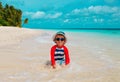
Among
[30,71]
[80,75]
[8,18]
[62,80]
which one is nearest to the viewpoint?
[62,80]

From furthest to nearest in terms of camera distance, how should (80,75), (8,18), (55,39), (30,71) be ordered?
(8,18)
(55,39)
(30,71)
(80,75)

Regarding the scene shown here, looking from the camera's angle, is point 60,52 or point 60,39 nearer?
point 60,39

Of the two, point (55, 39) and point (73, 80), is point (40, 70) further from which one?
point (73, 80)

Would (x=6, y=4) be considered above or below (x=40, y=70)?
above

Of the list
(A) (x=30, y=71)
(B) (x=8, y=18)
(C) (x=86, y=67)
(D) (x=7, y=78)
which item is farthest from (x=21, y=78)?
(B) (x=8, y=18)

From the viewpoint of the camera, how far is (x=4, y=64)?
23.6ft

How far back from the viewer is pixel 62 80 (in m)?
5.41

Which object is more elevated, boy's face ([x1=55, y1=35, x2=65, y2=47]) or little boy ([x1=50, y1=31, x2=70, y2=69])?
boy's face ([x1=55, y1=35, x2=65, y2=47])

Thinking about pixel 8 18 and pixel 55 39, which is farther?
pixel 8 18

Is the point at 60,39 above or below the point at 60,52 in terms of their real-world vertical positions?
above

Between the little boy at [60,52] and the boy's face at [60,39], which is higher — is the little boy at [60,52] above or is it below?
below

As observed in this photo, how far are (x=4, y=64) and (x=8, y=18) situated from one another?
43624mm

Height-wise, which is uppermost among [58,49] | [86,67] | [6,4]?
[6,4]

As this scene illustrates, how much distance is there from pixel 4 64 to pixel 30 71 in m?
1.17
